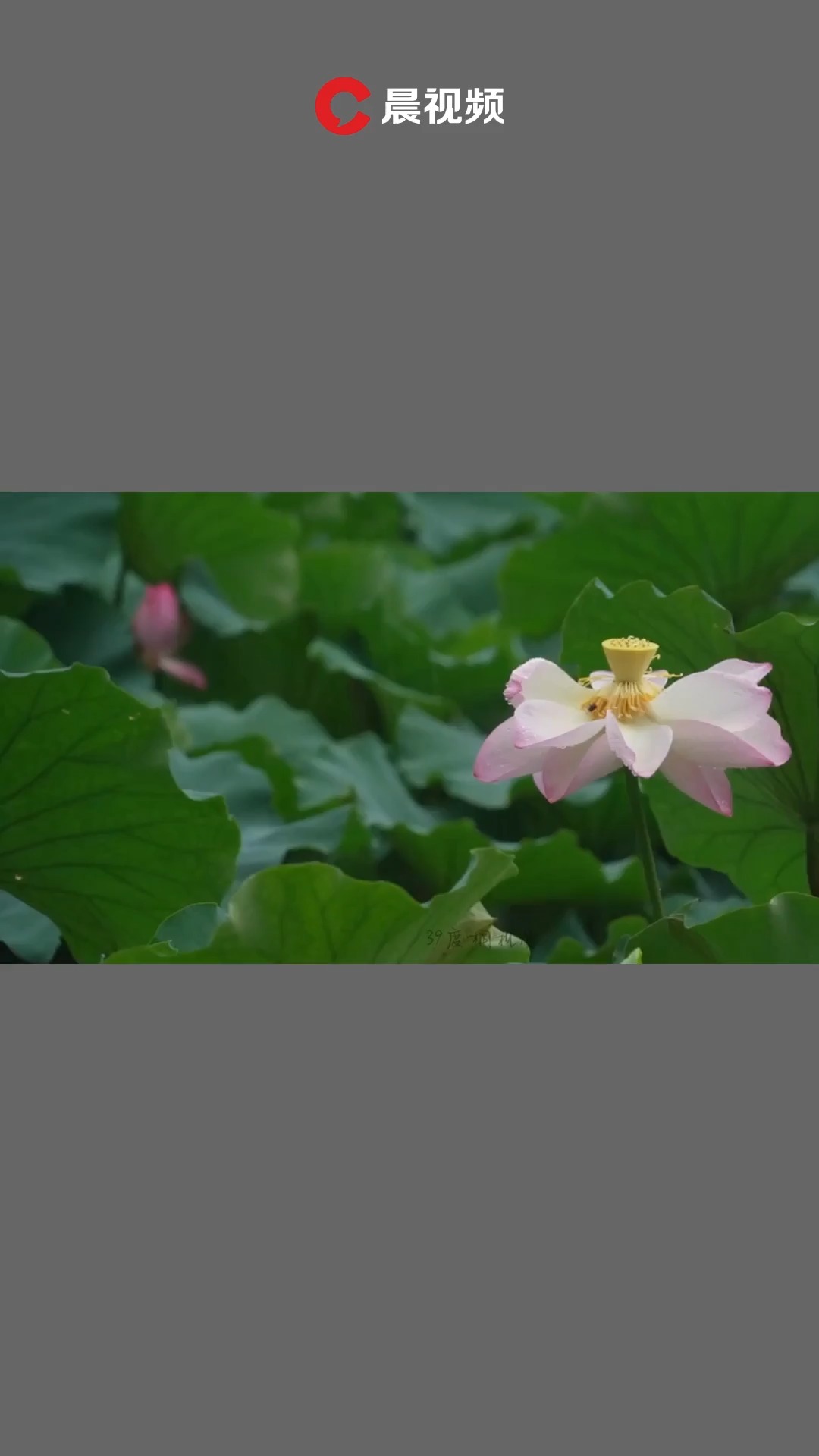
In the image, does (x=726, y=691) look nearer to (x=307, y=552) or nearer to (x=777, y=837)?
(x=777, y=837)

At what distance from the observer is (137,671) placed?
1.34 meters

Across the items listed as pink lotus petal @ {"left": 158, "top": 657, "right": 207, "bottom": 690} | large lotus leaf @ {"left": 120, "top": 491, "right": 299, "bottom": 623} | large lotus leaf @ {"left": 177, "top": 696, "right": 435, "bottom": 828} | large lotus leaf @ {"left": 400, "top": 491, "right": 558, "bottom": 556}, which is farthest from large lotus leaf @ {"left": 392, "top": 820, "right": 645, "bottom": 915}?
large lotus leaf @ {"left": 400, "top": 491, "right": 558, "bottom": 556}

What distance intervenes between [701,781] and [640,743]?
0.05 metres

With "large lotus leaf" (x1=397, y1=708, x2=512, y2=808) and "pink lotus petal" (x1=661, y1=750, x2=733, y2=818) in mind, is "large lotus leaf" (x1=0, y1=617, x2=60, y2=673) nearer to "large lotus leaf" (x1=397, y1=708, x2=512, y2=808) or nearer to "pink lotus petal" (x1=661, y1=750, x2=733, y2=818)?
"large lotus leaf" (x1=397, y1=708, x2=512, y2=808)

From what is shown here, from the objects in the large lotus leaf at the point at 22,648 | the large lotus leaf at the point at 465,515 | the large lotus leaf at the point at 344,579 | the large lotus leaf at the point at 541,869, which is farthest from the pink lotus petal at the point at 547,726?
the large lotus leaf at the point at 465,515

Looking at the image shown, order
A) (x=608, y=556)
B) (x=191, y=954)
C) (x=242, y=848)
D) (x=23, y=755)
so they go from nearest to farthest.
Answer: (x=191, y=954), (x=23, y=755), (x=242, y=848), (x=608, y=556)

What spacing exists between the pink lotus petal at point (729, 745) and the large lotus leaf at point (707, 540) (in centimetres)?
40

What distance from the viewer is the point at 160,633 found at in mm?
1362

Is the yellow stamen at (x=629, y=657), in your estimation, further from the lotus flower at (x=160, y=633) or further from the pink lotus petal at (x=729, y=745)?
the lotus flower at (x=160, y=633)

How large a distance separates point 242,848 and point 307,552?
63 cm

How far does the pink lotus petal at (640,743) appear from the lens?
31.4 inches

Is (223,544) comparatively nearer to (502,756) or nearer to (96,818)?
(96,818)

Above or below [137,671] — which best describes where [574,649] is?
above
